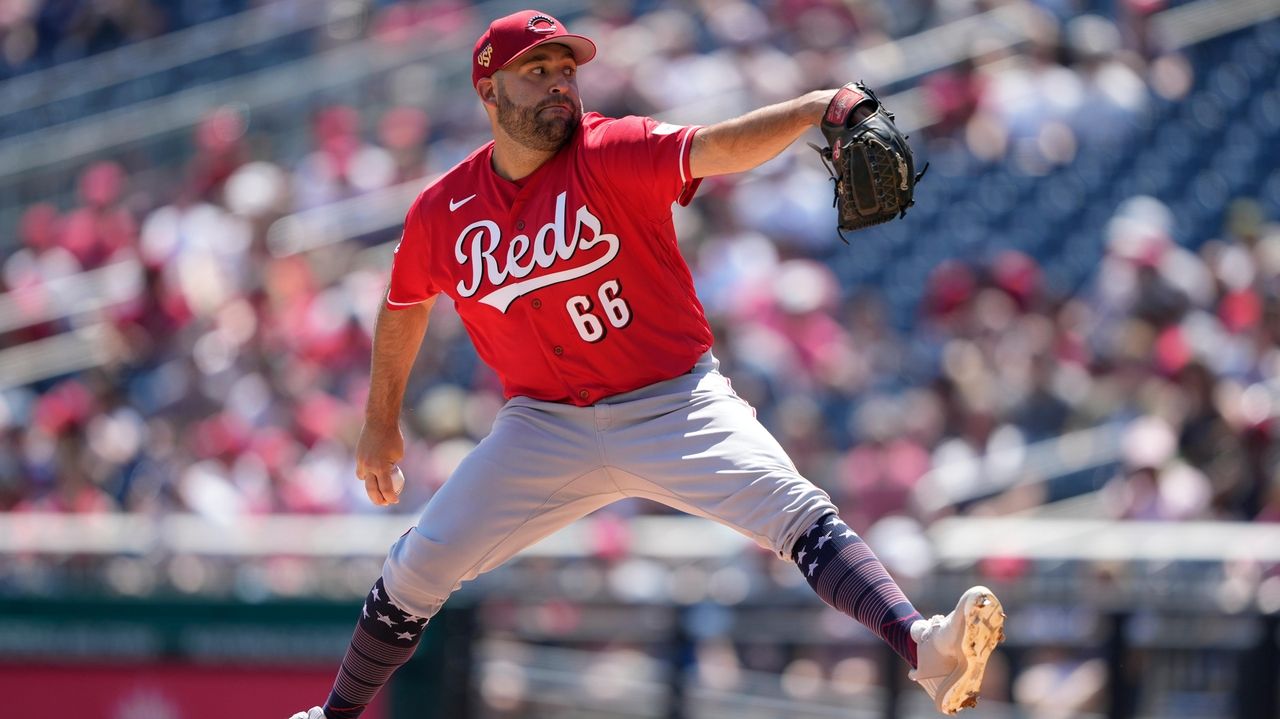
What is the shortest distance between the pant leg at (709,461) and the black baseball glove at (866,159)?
0.67 metres

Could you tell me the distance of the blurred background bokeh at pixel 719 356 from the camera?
7.66 metres

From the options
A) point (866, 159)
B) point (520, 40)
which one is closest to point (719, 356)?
point (520, 40)

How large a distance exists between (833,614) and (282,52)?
762 centimetres

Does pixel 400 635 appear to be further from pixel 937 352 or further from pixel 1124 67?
pixel 1124 67

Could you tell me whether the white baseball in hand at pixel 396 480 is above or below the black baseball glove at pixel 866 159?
below

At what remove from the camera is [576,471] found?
450 centimetres

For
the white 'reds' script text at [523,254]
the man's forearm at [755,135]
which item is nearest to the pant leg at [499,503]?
the white 'reds' script text at [523,254]

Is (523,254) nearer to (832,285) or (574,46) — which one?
(574,46)

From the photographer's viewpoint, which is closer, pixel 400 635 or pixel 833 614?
pixel 400 635

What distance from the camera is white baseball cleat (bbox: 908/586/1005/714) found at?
149 inches

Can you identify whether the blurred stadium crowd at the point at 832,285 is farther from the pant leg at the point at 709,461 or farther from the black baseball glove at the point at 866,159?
the black baseball glove at the point at 866,159

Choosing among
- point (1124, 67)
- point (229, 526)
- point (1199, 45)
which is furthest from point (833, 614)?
point (1199, 45)

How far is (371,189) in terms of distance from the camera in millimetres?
11562

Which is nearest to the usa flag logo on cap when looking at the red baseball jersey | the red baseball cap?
the red baseball cap
